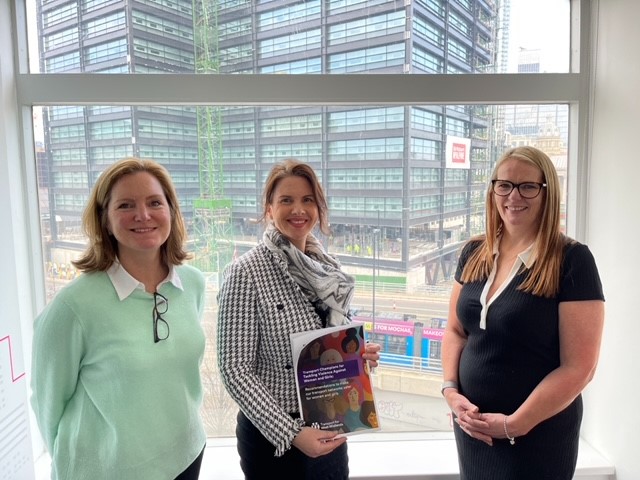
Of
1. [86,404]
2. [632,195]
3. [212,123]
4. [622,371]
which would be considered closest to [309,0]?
[212,123]

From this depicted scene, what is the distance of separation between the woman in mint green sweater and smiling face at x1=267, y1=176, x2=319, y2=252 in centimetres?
34

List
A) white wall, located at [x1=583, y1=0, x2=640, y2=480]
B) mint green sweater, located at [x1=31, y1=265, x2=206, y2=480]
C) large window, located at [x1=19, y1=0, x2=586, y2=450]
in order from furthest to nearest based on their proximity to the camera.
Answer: large window, located at [x1=19, y1=0, x2=586, y2=450], white wall, located at [x1=583, y1=0, x2=640, y2=480], mint green sweater, located at [x1=31, y1=265, x2=206, y2=480]

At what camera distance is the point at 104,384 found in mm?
1194

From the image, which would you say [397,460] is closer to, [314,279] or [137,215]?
[314,279]

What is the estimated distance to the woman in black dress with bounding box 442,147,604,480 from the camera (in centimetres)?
129

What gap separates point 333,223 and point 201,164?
0.69 m

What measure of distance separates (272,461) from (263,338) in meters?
0.38

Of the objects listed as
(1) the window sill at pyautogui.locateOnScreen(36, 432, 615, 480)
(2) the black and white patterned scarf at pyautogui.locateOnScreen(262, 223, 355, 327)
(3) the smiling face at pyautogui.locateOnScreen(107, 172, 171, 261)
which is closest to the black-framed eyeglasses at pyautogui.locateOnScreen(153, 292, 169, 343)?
(3) the smiling face at pyautogui.locateOnScreen(107, 172, 171, 261)

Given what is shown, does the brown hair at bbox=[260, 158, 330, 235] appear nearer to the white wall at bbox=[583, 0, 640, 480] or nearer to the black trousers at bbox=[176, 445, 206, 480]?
the black trousers at bbox=[176, 445, 206, 480]

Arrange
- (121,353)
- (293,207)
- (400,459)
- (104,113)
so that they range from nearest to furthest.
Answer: (121,353) < (293,207) < (104,113) < (400,459)

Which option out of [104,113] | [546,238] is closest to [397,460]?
[546,238]

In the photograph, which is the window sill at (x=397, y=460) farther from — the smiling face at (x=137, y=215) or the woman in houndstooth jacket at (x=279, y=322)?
the smiling face at (x=137, y=215)

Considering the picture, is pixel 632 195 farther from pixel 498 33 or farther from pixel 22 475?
pixel 22 475

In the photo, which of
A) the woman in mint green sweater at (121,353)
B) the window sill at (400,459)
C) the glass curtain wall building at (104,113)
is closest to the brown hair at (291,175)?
the woman in mint green sweater at (121,353)
